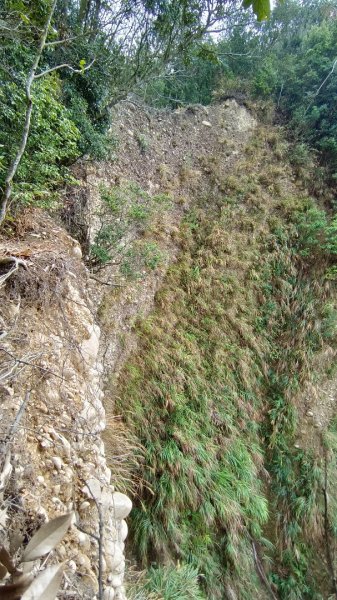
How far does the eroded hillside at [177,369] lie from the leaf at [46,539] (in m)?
0.69

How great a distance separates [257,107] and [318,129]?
1457 mm

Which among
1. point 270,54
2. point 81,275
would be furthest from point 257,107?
point 81,275

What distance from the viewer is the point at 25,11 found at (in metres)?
2.34

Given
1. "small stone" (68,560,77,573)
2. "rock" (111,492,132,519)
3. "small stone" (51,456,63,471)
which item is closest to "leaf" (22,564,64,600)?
"small stone" (68,560,77,573)

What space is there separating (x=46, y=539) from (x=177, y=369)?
3.36m

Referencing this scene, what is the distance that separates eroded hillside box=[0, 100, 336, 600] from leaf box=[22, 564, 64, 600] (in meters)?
0.75

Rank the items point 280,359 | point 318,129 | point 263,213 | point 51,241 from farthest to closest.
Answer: point 318,129
point 263,213
point 280,359
point 51,241

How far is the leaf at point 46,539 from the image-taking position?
62cm

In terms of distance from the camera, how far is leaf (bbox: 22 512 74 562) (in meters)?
0.62

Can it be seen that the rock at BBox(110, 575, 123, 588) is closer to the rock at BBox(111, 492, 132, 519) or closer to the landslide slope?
the rock at BBox(111, 492, 132, 519)

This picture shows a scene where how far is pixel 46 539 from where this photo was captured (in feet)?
2.11

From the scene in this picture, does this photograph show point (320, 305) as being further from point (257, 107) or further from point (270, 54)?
point (270, 54)

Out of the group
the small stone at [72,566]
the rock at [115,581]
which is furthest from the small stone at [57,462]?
the rock at [115,581]

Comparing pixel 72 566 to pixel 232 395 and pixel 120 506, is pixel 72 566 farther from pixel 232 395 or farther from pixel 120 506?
pixel 232 395
